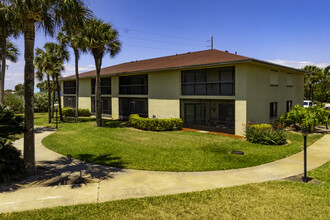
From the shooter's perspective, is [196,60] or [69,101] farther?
[69,101]

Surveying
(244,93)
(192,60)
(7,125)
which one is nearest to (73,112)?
(192,60)

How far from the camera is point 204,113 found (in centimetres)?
2108

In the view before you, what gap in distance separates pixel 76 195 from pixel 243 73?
13672 mm

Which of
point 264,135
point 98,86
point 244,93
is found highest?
point 98,86

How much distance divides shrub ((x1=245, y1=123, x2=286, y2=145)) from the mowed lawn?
584 millimetres

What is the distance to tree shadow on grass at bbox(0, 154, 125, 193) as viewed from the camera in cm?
768

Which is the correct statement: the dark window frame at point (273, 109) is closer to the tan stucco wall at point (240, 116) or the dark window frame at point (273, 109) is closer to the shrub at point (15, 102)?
the tan stucco wall at point (240, 116)

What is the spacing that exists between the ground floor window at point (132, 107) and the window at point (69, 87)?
12543mm

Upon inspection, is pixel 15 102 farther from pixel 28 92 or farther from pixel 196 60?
pixel 28 92

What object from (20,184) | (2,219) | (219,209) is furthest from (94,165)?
(219,209)

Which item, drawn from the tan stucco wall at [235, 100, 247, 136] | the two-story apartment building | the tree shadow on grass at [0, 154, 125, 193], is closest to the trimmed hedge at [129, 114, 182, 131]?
the two-story apartment building

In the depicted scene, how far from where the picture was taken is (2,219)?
538 centimetres

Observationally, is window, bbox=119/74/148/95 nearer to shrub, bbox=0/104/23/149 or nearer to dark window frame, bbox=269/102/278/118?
dark window frame, bbox=269/102/278/118

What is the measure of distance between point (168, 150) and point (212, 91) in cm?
837
